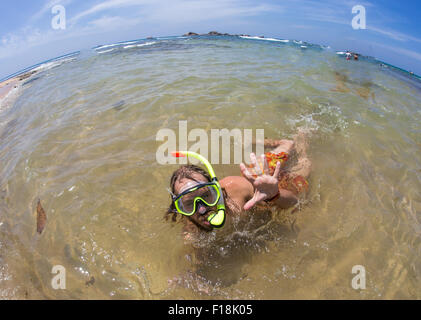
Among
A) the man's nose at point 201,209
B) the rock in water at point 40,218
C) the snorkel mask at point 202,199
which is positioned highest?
the rock in water at point 40,218

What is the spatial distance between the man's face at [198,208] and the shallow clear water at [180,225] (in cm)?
39

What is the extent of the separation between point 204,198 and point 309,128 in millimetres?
3760

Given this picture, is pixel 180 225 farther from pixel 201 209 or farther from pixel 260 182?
pixel 260 182

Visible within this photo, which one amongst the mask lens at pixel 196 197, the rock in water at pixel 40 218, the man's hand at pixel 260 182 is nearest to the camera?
the man's hand at pixel 260 182

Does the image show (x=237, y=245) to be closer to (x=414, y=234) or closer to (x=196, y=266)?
(x=196, y=266)

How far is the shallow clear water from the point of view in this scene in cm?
223

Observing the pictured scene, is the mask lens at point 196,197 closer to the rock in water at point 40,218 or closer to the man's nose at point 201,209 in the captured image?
the man's nose at point 201,209

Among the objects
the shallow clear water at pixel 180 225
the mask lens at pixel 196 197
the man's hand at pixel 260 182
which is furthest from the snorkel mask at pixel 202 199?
the shallow clear water at pixel 180 225

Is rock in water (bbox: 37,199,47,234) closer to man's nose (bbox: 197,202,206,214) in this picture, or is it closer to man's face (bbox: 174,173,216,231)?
man's face (bbox: 174,173,216,231)

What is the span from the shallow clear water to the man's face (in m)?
0.39

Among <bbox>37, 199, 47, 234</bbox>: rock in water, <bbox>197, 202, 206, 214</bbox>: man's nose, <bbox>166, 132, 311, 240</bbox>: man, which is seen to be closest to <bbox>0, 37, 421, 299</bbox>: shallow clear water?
<bbox>37, 199, 47, 234</bbox>: rock in water

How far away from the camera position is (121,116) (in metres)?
5.50

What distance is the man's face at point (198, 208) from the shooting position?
2230 mm

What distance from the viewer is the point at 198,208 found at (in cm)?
223
